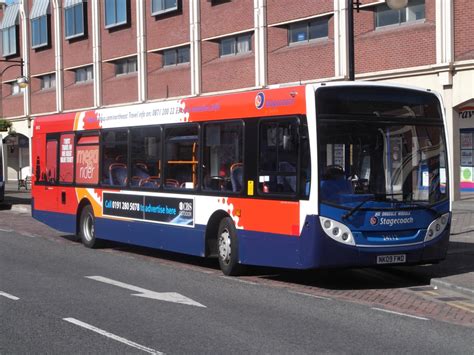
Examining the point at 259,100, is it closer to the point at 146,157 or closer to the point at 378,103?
the point at 378,103

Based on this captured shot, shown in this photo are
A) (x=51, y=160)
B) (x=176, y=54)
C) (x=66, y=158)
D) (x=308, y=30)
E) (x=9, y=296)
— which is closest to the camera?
(x=9, y=296)

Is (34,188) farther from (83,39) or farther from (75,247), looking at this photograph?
(83,39)

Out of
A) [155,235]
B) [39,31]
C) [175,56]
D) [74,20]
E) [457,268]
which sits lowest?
[457,268]

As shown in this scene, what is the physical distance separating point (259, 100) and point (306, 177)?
4.98 ft

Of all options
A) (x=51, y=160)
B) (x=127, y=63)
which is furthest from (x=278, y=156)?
(x=127, y=63)

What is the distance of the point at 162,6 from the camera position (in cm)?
3259

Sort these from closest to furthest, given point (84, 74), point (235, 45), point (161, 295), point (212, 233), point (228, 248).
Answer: point (161, 295), point (228, 248), point (212, 233), point (235, 45), point (84, 74)

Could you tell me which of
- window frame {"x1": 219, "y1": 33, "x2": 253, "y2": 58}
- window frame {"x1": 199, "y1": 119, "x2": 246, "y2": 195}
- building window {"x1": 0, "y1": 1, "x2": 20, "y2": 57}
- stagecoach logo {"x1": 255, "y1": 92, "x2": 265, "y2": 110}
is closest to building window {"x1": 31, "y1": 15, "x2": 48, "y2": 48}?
building window {"x1": 0, "y1": 1, "x2": 20, "y2": 57}

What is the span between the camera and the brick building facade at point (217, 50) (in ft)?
71.6

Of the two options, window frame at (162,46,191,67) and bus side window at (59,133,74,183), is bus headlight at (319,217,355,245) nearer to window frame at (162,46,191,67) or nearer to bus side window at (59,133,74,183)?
bus side window at (59,133,74,183)

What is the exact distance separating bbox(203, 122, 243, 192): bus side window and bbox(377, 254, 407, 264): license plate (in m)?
2.33

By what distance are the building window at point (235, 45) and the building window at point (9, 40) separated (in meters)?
21.4

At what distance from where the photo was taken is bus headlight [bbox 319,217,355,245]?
348 inches

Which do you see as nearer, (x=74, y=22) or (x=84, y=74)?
(x=74, y=22)
